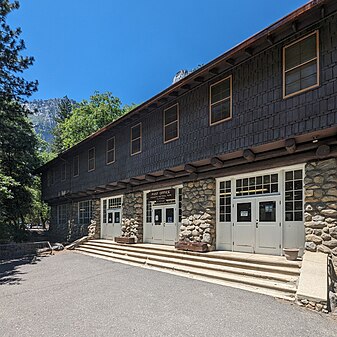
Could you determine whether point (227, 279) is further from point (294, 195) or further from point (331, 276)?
point (294, 195)

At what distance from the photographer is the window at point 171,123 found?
418 inches

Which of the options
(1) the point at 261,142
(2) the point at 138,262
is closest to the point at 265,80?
(1) the point at 261,142

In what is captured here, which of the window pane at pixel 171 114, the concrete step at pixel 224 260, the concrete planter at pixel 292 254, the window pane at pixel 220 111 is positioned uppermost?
the window pane at pixel 171 114

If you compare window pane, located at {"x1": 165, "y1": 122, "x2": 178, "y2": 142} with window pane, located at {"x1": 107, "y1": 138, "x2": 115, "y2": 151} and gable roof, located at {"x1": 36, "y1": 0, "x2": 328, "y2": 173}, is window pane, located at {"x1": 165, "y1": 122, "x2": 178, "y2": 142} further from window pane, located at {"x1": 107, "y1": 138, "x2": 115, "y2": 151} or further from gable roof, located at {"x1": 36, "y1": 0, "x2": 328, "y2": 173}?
window pane, located at {"x1": 107, "y1": 138, "x2": 115, "y2": 151}

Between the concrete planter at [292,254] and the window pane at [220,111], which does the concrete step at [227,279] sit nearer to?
the concrete planter at [292,254]

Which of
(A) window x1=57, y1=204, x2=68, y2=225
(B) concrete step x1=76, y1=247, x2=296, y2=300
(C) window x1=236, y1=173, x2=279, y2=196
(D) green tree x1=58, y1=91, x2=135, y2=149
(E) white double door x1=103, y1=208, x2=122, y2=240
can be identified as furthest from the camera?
(D) green tree x1=58, y1=91, x2=135, y2=149

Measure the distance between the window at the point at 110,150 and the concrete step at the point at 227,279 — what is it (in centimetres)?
560

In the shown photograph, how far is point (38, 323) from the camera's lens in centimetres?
478

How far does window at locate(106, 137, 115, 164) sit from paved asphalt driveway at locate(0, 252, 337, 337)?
7527mm

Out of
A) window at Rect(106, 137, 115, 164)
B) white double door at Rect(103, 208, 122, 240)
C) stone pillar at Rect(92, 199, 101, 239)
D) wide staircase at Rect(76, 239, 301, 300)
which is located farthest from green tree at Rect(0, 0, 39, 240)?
wide staircase at Rect(76, 239, 301, 300)

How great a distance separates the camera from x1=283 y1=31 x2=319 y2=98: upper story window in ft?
22.2

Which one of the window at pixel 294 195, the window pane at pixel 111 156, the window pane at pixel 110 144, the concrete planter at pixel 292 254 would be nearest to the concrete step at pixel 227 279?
the concrete planter at pixel 292 254

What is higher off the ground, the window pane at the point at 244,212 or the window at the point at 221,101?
the window at the point at 221,101

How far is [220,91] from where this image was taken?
9.05 meters
